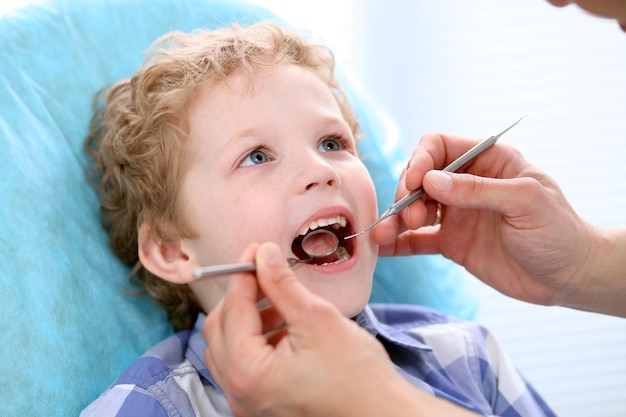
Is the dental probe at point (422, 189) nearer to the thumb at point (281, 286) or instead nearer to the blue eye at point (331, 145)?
the blue eye at point (331, 145)

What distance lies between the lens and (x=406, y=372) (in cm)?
141

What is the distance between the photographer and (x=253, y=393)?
2.91ft

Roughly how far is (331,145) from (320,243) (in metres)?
0.20

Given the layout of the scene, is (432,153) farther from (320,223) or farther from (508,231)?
(320,223)

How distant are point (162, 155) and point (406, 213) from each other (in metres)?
0.46

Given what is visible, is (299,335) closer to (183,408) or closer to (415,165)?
(183,408)

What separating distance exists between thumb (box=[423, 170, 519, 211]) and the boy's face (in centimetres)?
13

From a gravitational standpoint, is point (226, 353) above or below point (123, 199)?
above

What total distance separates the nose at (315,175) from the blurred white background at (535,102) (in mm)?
1266

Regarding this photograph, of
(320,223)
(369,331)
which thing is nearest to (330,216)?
(320,223)

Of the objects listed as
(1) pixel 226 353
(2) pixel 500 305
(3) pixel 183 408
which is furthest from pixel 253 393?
(2) pixel 500 305

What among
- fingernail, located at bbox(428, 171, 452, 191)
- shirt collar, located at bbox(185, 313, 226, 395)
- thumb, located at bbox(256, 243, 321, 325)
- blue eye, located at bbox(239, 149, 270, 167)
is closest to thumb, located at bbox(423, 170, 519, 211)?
fingernail, located at bbox(428, 171, 452, 191)

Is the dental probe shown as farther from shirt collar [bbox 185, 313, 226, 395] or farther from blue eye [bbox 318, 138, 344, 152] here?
shirt collar [bbox 185, 313, 226, 395]

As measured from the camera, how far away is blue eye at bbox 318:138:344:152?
4.54 feet
